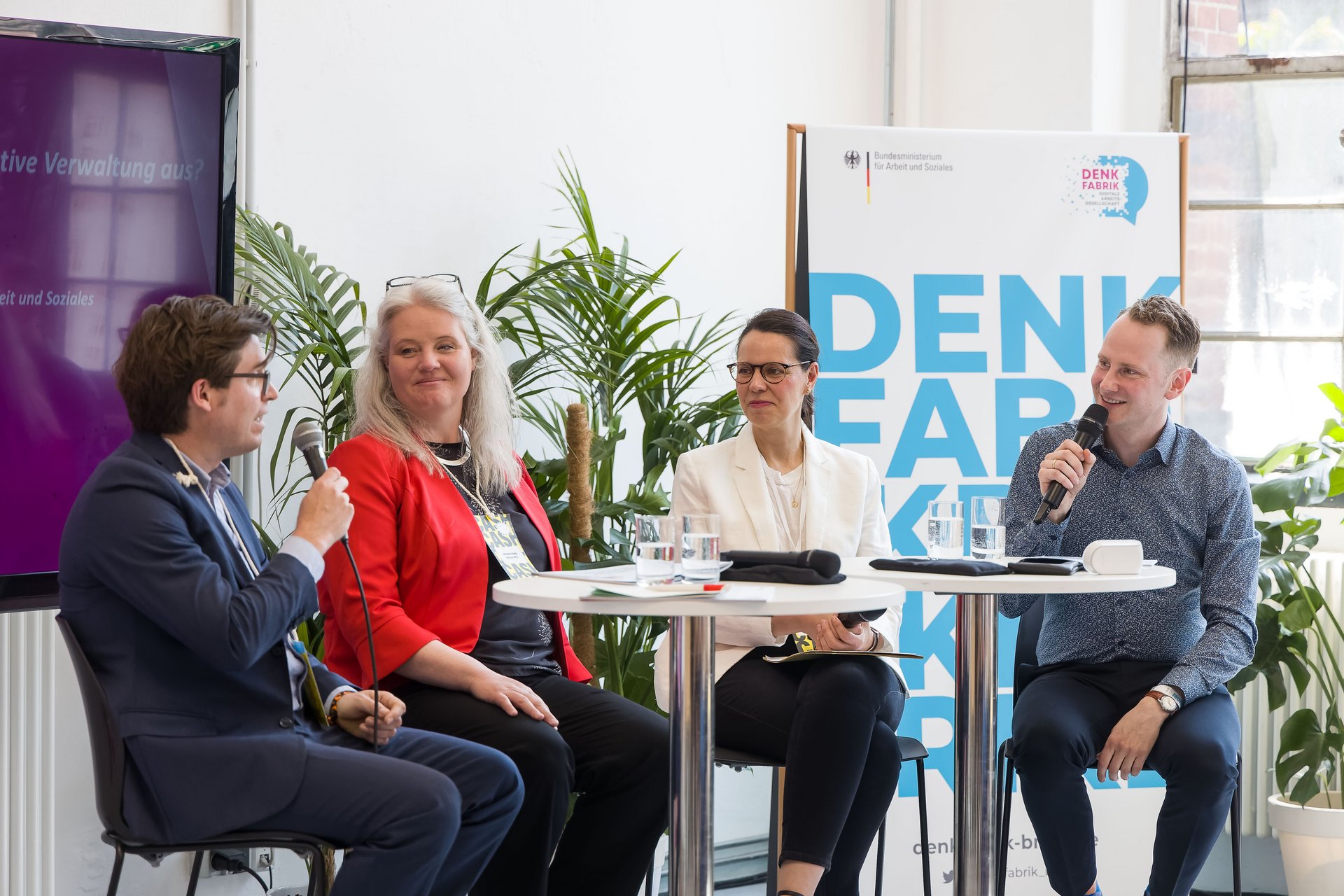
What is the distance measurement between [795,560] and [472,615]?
0.67 m

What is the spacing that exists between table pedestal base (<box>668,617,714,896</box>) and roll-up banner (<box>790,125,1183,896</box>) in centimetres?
138

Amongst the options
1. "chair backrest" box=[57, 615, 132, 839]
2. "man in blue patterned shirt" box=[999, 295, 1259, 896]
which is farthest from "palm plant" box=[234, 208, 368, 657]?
"man in blue patterned shirt" box=[999, 295, 1259, 896]

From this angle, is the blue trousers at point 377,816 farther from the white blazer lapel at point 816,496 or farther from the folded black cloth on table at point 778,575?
the white blazer lapel at point 816,496

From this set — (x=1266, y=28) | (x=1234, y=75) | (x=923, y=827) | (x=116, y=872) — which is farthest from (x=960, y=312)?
(x=116, y=872)

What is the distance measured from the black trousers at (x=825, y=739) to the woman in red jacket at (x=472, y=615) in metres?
0.19

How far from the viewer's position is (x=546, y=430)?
131 inches

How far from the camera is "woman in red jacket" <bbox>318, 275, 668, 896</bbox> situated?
231 centimetres

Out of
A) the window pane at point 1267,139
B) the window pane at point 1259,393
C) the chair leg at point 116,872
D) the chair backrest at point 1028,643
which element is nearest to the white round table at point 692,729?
the chair leg at point 116,872

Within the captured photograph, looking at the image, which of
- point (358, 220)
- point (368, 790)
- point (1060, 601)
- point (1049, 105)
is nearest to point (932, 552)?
point (1060, 601)

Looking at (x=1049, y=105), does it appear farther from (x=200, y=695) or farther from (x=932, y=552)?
(x=200, y=695)

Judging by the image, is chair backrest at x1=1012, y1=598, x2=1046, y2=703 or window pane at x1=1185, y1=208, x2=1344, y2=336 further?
window pane at x1=1185, y1=208, x2=1344, y2=336

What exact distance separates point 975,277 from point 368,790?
221 cm

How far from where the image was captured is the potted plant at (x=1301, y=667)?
3582 millimetres

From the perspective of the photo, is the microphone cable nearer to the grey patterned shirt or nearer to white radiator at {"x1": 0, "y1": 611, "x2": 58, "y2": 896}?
white radiator at {"x1": 0, "y1": 611, "x2": 58, "y2": 896}
